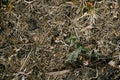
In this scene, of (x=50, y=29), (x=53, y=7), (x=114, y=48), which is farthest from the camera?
(x=53, y=7)

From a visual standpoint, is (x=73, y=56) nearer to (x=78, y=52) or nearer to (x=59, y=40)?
(x=78, y=52)

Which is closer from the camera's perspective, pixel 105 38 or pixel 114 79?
pixel 114 79

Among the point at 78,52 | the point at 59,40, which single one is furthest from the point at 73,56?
the point at 59,40

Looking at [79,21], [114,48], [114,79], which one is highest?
[79,21]

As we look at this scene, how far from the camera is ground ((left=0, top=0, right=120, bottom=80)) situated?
2.36 m

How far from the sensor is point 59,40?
2.57 metres

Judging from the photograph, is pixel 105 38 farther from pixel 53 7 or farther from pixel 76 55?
pixel 53 7

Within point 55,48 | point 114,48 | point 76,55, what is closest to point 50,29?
point 55,48

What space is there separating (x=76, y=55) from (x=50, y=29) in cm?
42

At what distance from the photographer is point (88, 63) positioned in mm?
2373

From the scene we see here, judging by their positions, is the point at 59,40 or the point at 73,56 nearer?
the point at 73,56

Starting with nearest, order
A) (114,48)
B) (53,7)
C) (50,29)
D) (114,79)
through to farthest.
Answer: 1. (114,79)
2. (114,48)
3. (50,29)
4. (53,7)

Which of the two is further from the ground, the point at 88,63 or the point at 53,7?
the point at 53,7

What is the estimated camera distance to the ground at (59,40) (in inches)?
92.9
